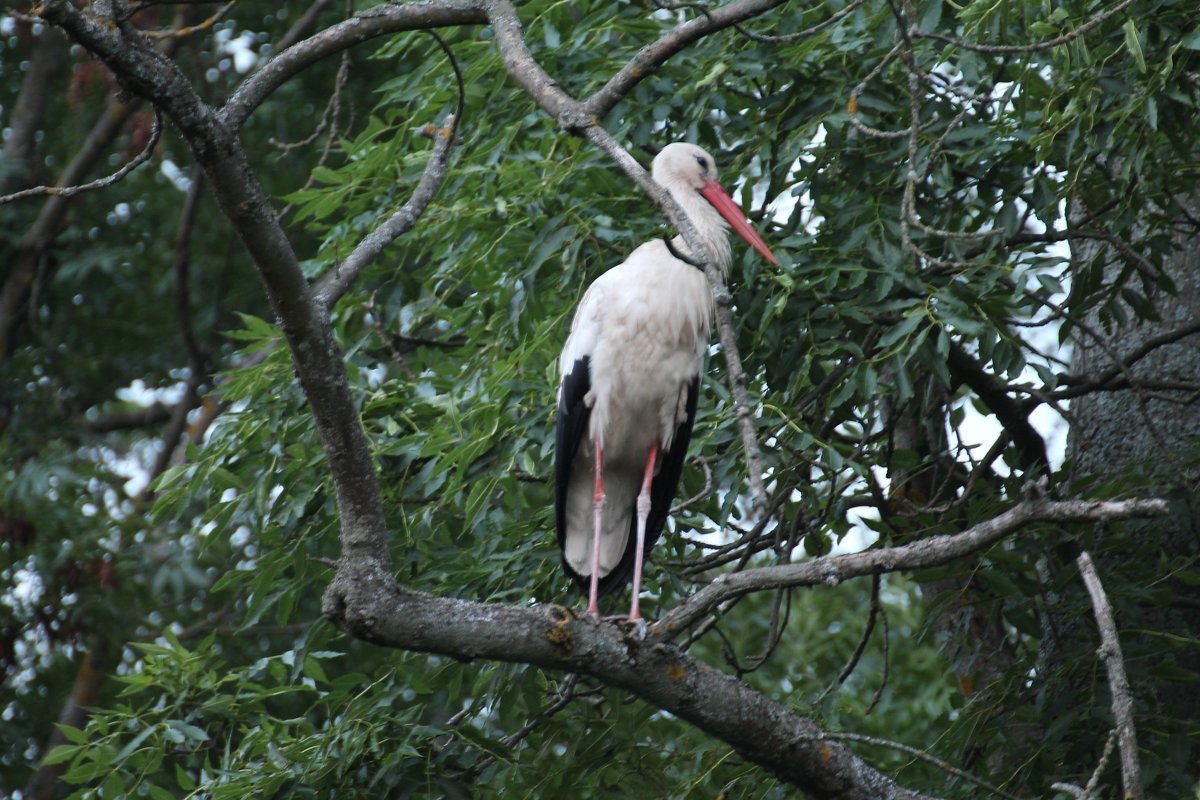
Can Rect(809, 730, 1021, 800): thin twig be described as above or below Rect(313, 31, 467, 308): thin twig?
below

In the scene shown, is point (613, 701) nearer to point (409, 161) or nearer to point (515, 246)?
point (515, 246)

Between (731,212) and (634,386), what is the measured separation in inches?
31.6

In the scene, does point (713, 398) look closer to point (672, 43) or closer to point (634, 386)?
point (634, 386)

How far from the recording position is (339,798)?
4402 mm

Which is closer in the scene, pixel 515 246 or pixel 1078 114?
pixel 1078 114

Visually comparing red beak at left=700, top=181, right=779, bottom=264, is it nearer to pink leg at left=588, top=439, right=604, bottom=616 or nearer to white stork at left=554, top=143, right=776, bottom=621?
white stork at left=554, top=143, right=776, bottom=621

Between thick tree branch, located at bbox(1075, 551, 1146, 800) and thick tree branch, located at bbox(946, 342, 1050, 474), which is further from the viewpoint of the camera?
thick tree branch, located at bbox(946, 342, 1050, 474)

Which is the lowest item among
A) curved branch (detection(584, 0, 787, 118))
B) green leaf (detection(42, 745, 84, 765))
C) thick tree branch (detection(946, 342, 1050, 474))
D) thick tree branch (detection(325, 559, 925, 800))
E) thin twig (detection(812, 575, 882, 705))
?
green leaf (detection(42, 745, 84, 765))

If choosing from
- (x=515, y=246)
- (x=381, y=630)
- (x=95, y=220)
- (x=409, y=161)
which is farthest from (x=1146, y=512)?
(x=95, y=220)

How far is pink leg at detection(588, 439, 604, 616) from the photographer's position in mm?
4707

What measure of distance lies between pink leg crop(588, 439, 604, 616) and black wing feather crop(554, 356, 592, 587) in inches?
4.7

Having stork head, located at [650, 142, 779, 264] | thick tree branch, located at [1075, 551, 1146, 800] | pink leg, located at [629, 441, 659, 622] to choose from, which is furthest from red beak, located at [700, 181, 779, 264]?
thick tree branch, located at [1075, 551, 1146, 800]

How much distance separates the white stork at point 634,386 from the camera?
498 cm

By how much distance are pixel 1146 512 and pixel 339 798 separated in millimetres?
2815
